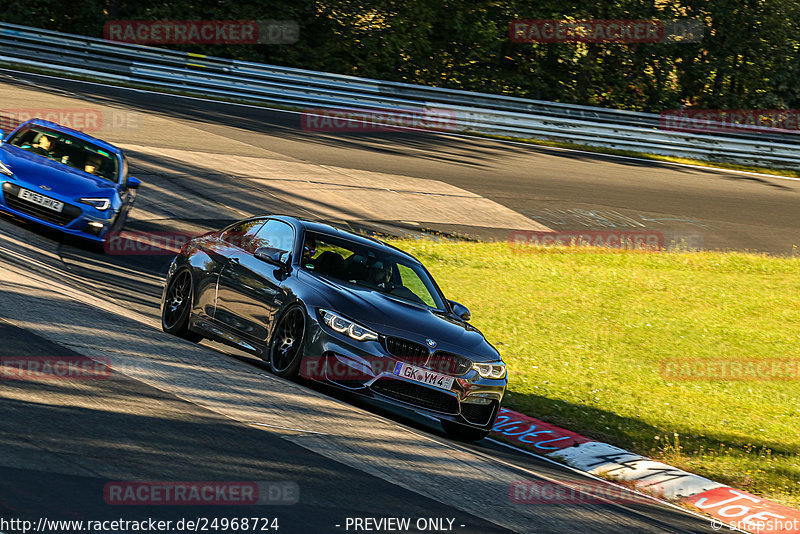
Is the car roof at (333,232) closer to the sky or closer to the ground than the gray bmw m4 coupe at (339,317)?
closer to the sky

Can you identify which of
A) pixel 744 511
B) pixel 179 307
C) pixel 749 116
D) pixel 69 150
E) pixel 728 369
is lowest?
pixel 728 369

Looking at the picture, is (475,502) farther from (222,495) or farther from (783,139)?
(783,139)

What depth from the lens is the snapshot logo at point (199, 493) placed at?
5414mm

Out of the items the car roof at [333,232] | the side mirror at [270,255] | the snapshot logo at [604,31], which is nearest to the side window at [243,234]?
the car roof at [333,232]

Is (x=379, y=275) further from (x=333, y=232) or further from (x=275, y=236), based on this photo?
(x=275, y=236)

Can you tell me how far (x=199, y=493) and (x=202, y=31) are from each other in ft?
98.0

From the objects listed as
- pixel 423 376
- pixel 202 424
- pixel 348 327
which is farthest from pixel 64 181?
pixel 202 424

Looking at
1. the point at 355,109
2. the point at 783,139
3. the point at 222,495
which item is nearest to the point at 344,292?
the point at 222,495

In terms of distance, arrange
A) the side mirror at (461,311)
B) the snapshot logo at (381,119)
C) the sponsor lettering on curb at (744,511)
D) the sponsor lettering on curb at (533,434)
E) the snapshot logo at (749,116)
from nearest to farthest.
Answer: the sponsor lettering on curb at (744,511) < the sponsor lettering on curb at (533,434) < the side mirror at (461,311) < the snapshot logo at (381,119) < the snapshot logo at (749,116)

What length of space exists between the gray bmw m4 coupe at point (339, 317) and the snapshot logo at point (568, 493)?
1.22m

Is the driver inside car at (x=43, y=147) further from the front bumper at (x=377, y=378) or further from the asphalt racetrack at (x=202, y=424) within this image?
the front bumper at (x=377, y=378)

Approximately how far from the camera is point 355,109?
2991cm

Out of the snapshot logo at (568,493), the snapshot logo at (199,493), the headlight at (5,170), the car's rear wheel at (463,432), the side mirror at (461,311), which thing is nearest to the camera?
the snapshot logo at (199,493)

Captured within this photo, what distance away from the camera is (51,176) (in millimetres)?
14195
